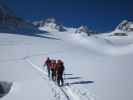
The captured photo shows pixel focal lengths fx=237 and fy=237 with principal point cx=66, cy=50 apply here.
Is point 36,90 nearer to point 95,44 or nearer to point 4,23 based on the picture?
point 95,44

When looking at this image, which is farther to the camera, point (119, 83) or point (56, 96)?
point (119, 83)

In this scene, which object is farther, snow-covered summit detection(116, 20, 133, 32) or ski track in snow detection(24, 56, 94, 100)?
snow-covered summit detection(116, 20, 133, 32)

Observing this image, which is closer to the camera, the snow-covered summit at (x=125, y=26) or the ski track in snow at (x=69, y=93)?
the ski track in snow at (x=69, y=93)

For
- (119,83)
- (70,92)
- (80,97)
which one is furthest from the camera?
(119,83)

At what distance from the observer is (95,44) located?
68.9m

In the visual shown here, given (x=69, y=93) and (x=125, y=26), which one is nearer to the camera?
(x=69, y=93)

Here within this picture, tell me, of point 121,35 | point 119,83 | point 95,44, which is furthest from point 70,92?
point 121,35

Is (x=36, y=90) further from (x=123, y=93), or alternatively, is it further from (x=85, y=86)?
(x=123, y=93)

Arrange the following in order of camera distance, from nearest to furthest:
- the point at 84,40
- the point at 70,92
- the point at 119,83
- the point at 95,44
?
1. the point at 70,92
2. the point at 119,83
3. the point at 95,44
4. the point at 84,40

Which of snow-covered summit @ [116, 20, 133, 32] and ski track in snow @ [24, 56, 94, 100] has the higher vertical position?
snow-covered summit @ [116, 20, 133, 32]

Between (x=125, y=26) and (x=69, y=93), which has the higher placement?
(x=125, y=26)

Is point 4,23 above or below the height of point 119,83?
above

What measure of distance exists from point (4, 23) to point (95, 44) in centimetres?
4364

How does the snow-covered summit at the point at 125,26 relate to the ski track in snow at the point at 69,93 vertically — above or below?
above
